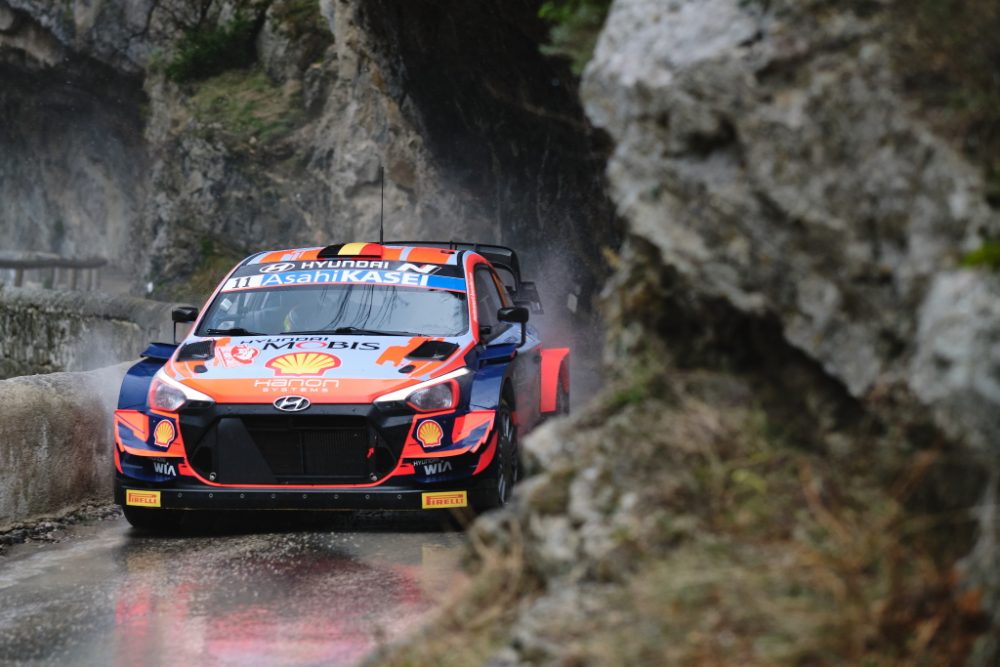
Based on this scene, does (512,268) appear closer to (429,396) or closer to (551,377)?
(551,377)

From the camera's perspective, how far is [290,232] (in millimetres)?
29875

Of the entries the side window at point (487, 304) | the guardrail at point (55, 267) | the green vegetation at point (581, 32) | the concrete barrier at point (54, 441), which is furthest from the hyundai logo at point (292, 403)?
the guardrail at point (55, 267)

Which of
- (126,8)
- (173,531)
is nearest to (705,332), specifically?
(173,531)

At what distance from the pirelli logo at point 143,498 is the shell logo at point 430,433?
1613 mm

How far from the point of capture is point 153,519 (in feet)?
30.7

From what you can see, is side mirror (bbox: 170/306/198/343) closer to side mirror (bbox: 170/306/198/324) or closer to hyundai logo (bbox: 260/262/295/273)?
side mirror (bbox: 170/306/198/324)

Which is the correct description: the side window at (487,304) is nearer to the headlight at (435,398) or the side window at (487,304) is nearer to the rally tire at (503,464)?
the rally tire at (503,464)

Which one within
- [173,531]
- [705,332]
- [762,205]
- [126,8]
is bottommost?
[173,531]

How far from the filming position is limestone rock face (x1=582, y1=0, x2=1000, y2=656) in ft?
12.9

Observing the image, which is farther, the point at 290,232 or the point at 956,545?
the point at 290,232

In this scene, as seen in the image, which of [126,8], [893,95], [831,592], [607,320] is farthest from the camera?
[126,8]

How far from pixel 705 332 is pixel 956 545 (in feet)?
→ 3.80

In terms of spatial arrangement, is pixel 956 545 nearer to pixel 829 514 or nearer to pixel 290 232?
pixel 829 514

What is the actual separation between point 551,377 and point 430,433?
9.13 feet
